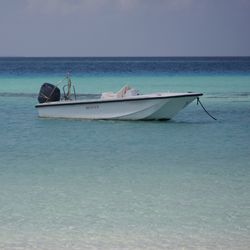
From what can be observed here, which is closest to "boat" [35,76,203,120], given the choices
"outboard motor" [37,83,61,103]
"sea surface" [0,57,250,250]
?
"outboard motor" [37,83,61,103]

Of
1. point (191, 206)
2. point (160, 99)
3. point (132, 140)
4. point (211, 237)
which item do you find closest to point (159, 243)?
point (211, 237)

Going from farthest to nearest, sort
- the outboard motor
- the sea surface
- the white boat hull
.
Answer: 1. the outboard motor
2. the white boat hull
3. the sea surface

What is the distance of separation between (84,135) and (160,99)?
8.37ft

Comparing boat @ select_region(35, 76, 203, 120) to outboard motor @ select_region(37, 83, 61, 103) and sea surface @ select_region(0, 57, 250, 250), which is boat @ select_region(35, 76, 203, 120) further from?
sea surface @ select_region(0, 57, 250, 250)

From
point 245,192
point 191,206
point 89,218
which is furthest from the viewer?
point 245,192

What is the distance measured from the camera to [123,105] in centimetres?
2005

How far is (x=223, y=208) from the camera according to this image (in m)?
9.91

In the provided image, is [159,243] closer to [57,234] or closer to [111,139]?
[57,234]

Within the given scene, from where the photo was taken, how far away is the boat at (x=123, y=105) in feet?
64.7

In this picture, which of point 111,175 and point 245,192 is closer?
point 245,192

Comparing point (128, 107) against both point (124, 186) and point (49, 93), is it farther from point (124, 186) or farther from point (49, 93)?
point (124, 186)

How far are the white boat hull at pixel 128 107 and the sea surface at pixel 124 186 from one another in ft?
1.17

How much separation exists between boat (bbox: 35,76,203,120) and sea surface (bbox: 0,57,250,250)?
38 cm

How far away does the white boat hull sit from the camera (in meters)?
19.7
